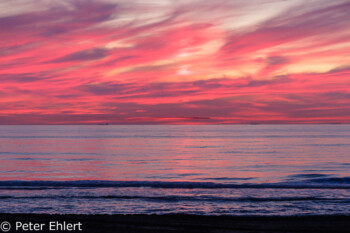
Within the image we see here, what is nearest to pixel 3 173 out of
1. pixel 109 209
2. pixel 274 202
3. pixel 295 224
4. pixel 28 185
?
pixel 28 185

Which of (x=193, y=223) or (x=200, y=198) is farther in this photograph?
(x=200, y=198)

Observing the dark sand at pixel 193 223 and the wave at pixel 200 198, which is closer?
the dark sand at pixel 193 223

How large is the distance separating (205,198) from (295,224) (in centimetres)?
725

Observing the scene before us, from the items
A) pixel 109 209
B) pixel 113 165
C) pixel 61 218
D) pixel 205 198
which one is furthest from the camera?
pixel 113 165

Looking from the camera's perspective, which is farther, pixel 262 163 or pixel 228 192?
pixel 262 163

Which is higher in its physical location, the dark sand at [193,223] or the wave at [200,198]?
the dark sand at [193,223]

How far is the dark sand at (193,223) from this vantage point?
12109 millimetres

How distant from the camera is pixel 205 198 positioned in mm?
19594

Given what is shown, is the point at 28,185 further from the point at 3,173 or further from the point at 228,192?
the point at 228,192

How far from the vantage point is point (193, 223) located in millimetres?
12977

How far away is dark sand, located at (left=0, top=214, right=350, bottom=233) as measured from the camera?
39.7 ft

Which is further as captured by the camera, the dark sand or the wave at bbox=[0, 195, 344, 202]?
the wave at bbox=[0, 195, 344, 202]

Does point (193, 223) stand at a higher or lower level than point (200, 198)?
higher

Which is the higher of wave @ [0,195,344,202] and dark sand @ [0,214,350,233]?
dark sand @ [0,214,350,233]
